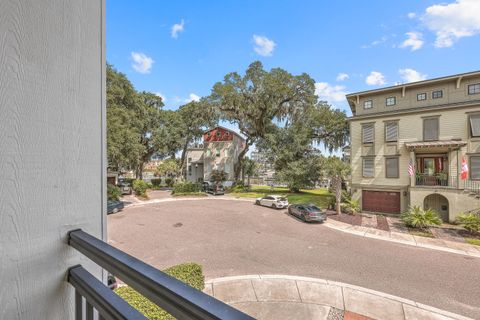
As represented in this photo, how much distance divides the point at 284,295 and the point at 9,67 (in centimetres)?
606

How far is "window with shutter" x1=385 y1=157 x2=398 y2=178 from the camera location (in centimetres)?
1396

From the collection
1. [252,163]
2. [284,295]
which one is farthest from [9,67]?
[252,163]

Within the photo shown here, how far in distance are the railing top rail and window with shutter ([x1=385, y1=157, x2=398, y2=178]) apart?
16733 mm

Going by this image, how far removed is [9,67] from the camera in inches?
37.2

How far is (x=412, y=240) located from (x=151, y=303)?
10609 mm

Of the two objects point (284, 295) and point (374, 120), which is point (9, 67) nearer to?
point (284, 295)

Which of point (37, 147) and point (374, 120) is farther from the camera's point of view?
point (374, 120)

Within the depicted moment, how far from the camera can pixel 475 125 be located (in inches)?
474

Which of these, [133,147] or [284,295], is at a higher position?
[133,147]

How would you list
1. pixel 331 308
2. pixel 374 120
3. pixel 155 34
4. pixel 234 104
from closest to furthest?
1. pixel 331 308
2. pixel 155 34
3. pixel 374 120
4. pixel 234 104

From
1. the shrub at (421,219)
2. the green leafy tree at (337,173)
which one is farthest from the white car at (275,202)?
the shrub at (421,219)

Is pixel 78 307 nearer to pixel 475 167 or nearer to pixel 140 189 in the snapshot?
pixel 475 167

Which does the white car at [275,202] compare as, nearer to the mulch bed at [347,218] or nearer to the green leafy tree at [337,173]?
the mulch bed at [347,218]

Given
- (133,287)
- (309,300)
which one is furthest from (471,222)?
(133,287)
